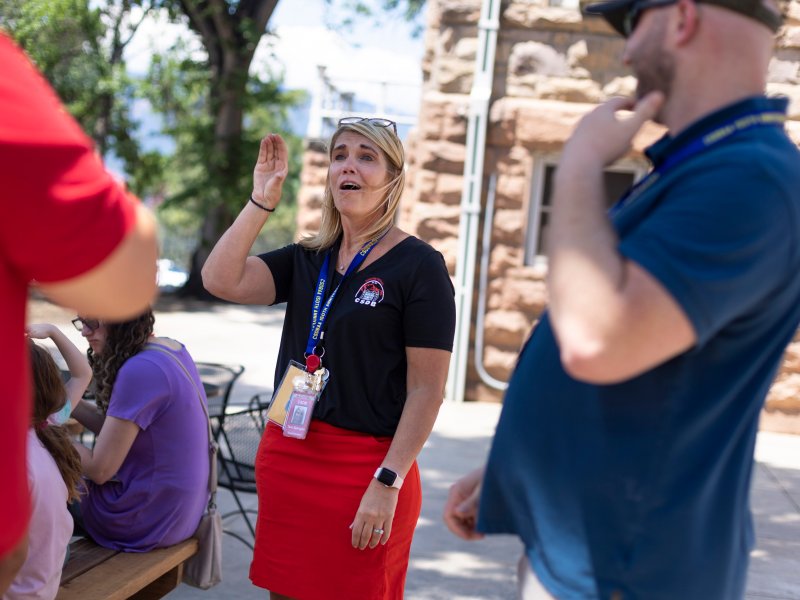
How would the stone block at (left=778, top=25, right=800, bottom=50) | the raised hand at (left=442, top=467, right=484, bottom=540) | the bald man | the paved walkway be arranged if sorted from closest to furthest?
the bald man < the raised hand at (left=442, top=467, right=484, bottom=540) < the paved walkway < the stone block at (left=778, top=25, right=800, bottom=50)

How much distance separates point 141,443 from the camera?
11.2 feet

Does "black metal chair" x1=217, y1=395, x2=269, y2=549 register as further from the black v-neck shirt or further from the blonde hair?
the black v-neck shirt

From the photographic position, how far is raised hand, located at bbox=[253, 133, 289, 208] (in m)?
3.04

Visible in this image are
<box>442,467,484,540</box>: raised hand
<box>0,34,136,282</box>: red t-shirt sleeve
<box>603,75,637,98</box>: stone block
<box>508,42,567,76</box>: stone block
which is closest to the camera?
<box>0,34,136,282</box>: red t-shirt sleeve

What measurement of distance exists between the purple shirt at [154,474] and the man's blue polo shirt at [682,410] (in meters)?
2.00

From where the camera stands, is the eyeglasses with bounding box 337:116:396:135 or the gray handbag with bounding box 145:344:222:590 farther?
the gray handbag with bounding box 145:344:222:590

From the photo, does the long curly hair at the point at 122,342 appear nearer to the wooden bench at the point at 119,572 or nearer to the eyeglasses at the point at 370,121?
the wooden bench at the point at 119,572

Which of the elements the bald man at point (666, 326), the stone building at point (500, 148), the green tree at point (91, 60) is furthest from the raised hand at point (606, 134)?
the green tree at point (91, 60)

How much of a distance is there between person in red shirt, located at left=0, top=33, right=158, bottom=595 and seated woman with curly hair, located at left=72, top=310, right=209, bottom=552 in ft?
6.68

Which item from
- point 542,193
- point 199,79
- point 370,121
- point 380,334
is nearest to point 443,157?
point 542,193

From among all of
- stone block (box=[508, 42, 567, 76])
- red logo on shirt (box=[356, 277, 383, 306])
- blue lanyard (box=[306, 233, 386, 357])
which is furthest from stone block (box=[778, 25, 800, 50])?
red logo on shirt (box=[356, 277, 383, 306])

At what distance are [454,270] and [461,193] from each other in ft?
2.35

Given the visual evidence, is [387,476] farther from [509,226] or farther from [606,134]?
[509,226]

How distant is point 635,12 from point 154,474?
2539 mm
